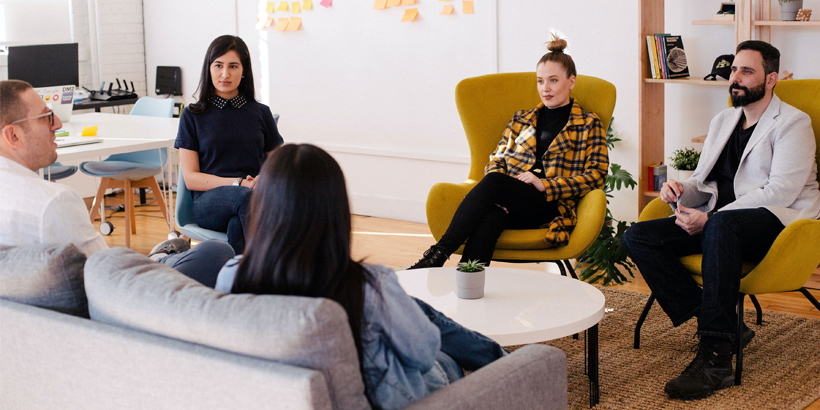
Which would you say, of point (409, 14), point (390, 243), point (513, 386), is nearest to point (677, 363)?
point (513, 386)

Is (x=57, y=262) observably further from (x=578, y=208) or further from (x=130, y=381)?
(x=578, y=208)

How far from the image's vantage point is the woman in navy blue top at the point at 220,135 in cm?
335

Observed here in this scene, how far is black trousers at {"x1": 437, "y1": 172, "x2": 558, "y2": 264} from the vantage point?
123 inches

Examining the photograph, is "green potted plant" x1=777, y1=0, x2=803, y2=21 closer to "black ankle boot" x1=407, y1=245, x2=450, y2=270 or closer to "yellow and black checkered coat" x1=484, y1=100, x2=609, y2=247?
"yellow and black checkered coat" x1=484, y1=100, x2=609, y2=247

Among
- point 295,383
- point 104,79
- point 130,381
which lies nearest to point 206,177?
point 130,381

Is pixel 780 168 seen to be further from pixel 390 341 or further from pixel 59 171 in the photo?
pixel 59 171

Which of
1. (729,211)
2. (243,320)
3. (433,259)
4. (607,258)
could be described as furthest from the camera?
(607,258)

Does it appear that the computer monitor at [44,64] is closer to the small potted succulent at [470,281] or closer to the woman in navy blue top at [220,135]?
the woman in navy blue top at [220,135]

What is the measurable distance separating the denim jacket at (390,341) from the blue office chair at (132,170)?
11.7 ft

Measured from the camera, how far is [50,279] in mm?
1553

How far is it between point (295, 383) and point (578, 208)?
2.30 metres

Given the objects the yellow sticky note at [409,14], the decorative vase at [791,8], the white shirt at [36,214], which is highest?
the yellow sticky note at [409,14]

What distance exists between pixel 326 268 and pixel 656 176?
3.05 metres

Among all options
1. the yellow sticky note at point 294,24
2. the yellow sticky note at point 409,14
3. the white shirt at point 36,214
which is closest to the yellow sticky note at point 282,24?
the yellow sticky note at point 294,24
